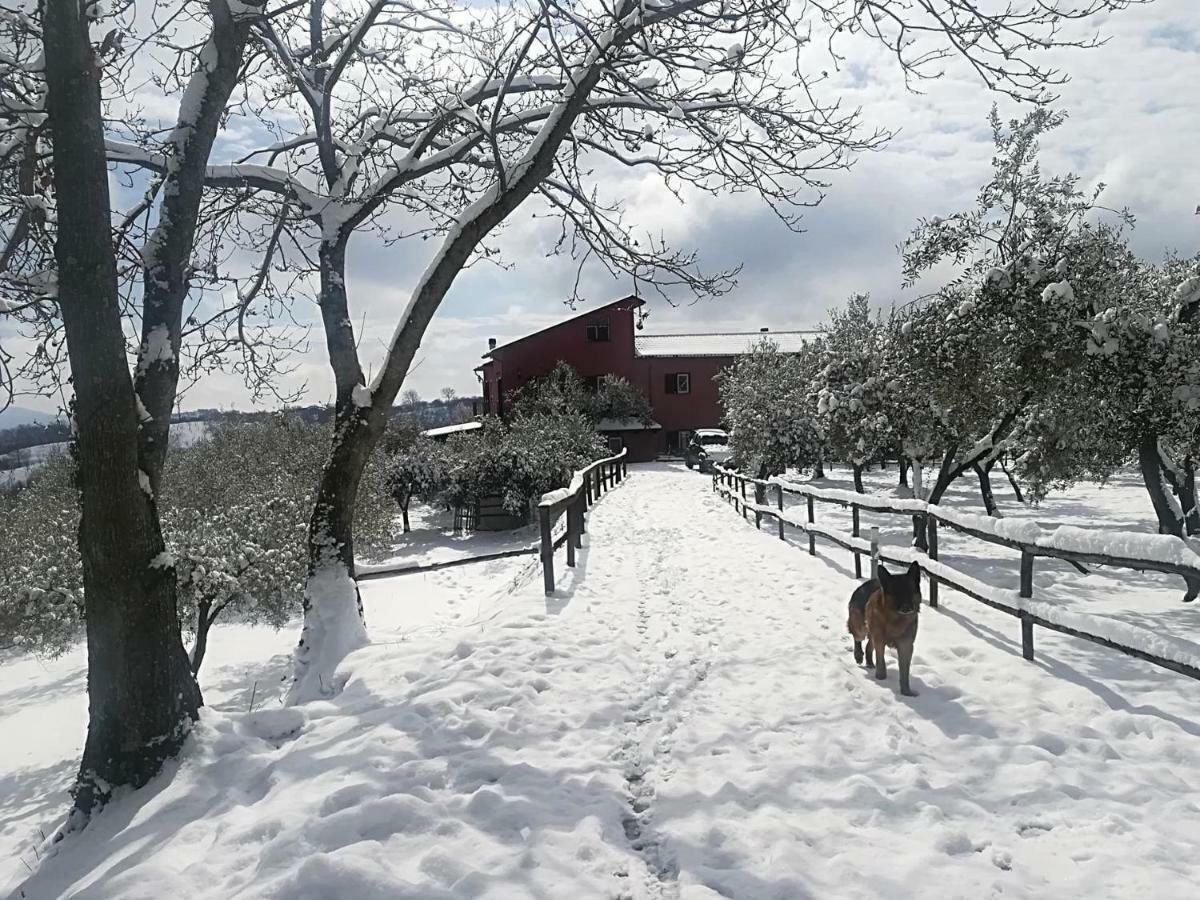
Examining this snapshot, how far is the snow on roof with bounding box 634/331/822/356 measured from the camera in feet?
149

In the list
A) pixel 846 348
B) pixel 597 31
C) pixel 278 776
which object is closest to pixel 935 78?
pixel 597 31

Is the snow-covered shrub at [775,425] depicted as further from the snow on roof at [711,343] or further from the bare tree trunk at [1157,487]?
the snow on roof at [711,343]

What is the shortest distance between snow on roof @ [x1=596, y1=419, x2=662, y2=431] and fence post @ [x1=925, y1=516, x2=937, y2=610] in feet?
107

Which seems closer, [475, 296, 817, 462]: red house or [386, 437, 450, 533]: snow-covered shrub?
[386, 437, 450, 533]: snow-covered shrub

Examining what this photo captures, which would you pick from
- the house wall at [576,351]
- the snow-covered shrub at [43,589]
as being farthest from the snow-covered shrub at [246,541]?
the house wall at [576,351]

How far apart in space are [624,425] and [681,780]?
36717mm

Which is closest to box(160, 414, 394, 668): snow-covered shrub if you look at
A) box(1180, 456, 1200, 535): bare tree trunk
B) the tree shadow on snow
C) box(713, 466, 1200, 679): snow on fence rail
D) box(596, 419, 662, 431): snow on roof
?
box(713, 466, 1200, 679): snow on fence rail

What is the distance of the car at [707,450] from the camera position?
3512 cm

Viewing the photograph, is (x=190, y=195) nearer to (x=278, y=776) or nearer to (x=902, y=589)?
(x=278, y=776)

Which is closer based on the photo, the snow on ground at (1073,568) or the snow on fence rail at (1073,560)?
the snow on fence rail at (1073,560)

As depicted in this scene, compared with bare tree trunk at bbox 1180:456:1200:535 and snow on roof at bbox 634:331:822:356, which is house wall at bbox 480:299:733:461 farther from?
bare tree trunk at bbox 1180:456:1200:535

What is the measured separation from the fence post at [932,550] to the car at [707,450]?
75.1ft

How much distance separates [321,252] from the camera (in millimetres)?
7402

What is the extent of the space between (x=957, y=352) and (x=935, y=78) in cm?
749
